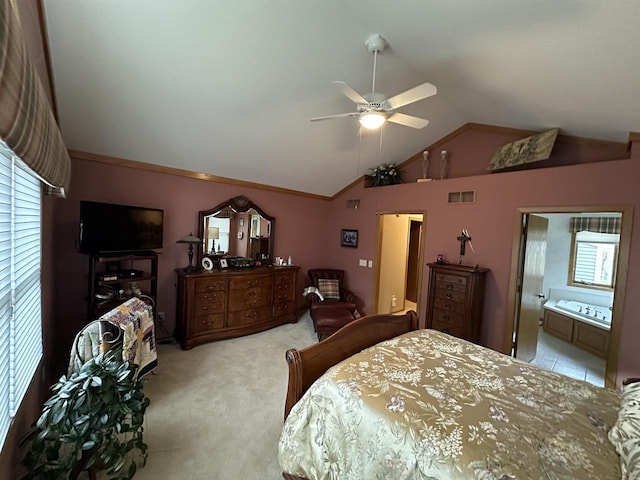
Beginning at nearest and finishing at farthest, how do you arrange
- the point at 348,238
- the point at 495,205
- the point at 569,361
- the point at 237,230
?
the point at 495,205 < the point at 569,361 < the point at 237,230 < the point at 348,238

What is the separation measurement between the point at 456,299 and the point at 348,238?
235cm

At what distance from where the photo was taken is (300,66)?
2.61 m

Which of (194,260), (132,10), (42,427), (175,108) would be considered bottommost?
(42,427)

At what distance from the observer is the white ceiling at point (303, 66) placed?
1.91 m

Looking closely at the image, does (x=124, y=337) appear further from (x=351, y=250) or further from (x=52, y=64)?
(x=351, y=250)

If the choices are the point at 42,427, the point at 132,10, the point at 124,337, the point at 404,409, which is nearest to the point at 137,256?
the point at 124,337

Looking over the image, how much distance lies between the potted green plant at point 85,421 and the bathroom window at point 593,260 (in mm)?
6489

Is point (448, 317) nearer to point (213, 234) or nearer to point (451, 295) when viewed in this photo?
point (451, 295)

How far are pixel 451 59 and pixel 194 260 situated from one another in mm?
3945

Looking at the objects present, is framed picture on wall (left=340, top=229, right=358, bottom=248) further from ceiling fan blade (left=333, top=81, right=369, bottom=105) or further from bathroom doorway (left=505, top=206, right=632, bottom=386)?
ceiling fan blade (left=333, top=81, right=369, bottom=105)

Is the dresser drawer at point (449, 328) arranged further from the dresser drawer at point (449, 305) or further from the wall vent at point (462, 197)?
the wall vent at point (462, 197)

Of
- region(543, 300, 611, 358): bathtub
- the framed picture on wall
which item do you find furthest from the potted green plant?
region(543, 300, 611, 358): bathtub

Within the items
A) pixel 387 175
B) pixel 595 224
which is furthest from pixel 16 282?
pixel 595 224

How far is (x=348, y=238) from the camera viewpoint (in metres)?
5.42
